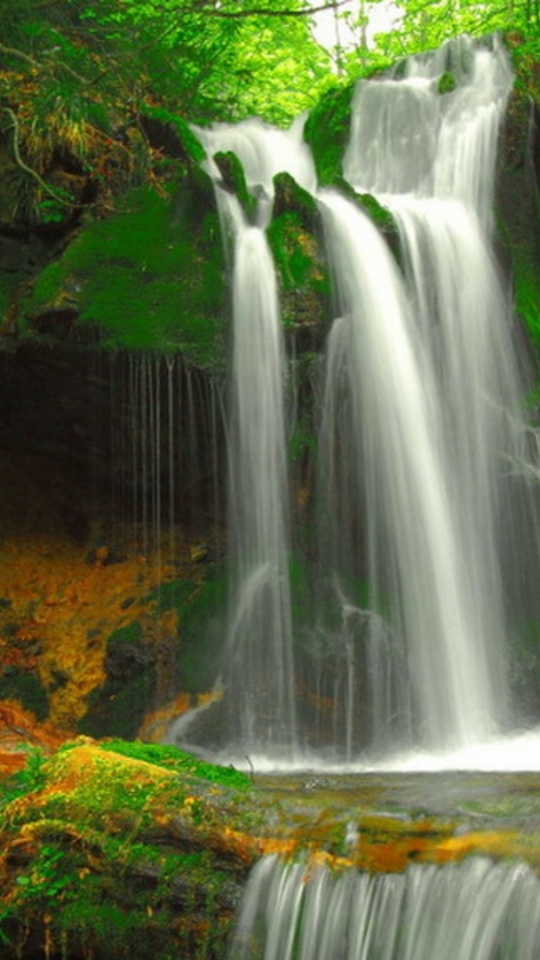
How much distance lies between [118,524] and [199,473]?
4.00 ft

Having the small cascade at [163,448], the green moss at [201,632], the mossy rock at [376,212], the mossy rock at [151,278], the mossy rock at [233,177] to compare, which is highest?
the mossy rock at [233,177]

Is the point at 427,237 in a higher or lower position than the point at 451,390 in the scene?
higher

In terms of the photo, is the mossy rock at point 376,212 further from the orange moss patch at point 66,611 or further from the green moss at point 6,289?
the orange moss patch at point 66,611

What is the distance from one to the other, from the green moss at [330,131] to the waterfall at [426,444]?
167cm

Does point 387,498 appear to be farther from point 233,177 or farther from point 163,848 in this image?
point 163,848

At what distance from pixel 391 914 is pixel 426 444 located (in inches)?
213

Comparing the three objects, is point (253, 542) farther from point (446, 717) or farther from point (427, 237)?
point (427, 237)

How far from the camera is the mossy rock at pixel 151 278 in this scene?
8602mm

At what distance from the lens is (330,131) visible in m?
12.2

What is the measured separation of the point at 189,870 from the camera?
416cm

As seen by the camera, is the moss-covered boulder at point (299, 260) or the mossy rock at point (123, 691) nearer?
the mossy rock at point (123, 691)

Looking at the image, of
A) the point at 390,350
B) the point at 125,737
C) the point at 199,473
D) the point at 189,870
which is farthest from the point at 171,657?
the point at 189,870

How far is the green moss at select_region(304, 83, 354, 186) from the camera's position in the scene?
1204 centimetres

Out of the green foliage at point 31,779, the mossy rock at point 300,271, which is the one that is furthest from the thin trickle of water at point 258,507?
the green foliage at point 31,779
